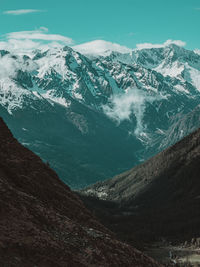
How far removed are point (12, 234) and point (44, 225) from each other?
6248 millimetres

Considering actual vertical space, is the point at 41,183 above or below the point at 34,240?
above

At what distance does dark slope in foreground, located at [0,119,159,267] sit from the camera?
3544 centimetres

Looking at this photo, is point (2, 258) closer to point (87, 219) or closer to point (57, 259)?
point (57, 259)

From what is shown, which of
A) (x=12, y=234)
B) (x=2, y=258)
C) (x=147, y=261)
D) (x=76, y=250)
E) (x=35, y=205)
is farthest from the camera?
(x=147, y=261)

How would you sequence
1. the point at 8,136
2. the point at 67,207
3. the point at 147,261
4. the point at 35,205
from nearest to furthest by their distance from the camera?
→ the point at 35,205
the point at 147,261
the point at 67,207
the point at 8,136

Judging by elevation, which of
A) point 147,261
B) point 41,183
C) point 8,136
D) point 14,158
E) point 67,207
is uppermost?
point 8,136

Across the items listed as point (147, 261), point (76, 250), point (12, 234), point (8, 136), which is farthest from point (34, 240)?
point (8, 136)

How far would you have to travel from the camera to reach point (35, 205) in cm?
4519

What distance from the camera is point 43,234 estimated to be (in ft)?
129

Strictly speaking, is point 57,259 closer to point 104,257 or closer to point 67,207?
point 104,257

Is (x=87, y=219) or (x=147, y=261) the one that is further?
(x=87, y=219)

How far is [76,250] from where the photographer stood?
40594 mm

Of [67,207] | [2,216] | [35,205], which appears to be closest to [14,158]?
[67,207]

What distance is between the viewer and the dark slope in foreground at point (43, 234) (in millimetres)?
35438
